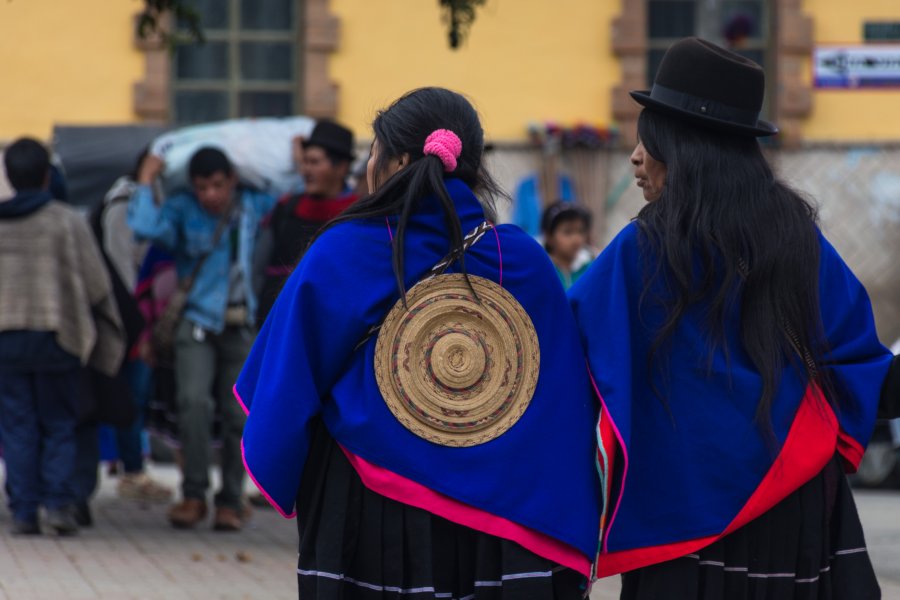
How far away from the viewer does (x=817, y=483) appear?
12.5 feet

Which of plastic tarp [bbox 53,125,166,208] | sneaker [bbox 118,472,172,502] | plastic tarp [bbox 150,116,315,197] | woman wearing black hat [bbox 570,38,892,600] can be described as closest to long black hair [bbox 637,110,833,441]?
woman wearing black hat [bbox 570,38,892,600]

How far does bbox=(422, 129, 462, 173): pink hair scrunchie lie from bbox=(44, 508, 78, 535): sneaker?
508cm

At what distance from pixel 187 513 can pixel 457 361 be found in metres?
5.29

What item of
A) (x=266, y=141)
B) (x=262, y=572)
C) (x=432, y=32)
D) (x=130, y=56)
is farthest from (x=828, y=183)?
(x=262, y=572)

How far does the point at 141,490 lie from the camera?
10.1 meters

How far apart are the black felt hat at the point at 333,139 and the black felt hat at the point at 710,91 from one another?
13.1 ft

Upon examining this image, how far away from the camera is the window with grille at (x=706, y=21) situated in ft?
52.4

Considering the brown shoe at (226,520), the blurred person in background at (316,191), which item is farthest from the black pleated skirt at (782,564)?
the brown shoe at (226,520)

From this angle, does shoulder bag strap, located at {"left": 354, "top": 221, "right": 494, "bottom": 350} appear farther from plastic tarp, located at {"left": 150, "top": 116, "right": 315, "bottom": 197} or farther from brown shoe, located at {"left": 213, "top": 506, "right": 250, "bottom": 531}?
brown shoe, located at {"left": 213, "top": 506, "right": 250, "bottom": 531}

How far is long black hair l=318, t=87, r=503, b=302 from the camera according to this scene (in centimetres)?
375

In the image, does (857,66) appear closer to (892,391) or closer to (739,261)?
(892,391)

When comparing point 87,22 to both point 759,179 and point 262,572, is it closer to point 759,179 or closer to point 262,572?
point 262,572

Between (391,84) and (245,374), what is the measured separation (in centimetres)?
1159

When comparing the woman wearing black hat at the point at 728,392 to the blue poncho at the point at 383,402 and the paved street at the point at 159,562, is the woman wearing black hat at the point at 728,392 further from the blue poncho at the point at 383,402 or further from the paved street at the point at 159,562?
the paved street at the point at 159,562
